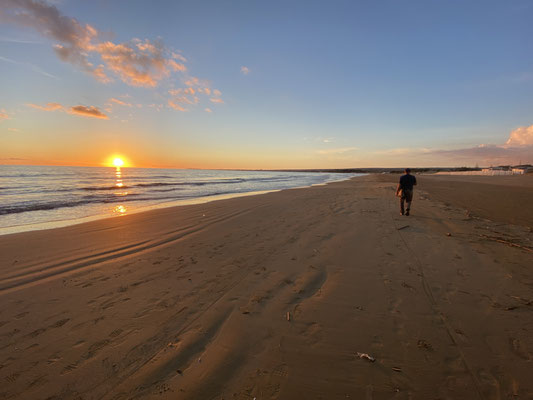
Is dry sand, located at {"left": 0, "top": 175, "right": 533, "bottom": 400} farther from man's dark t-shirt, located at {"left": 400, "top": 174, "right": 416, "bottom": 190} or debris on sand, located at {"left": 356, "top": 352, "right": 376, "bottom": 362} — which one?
man's dark t-shirt, located at {"left": 400, "top": 174, "right": 416, "bottom": 190}

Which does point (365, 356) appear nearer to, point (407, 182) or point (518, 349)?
point (518, 349)

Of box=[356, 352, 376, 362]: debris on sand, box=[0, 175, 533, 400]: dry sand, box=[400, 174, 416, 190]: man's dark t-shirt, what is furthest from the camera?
box=[400, 174, 416, 190]: man's dark t-shirt

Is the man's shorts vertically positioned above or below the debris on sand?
above

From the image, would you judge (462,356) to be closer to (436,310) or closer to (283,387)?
(436,310)

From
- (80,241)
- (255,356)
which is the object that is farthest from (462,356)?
(80,241)

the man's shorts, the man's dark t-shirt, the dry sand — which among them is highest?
the man's dark t-shirt

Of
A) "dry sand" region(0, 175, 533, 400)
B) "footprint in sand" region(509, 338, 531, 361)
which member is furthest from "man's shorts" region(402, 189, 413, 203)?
"footprint in sand" region(509, 338, 531, 361)

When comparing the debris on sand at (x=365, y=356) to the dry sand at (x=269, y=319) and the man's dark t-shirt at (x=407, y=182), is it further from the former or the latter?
the man's dark t-shirt at (x=407, y=182)

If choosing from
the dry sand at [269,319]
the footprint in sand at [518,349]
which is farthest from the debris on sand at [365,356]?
the footprint in sand at [518,349]

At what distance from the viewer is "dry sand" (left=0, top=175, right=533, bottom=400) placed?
2.46m

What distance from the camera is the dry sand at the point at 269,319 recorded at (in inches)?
96.7

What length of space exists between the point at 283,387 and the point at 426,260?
4.85 metres

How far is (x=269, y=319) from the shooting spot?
349 centimetres

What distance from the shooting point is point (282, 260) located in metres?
5.71
